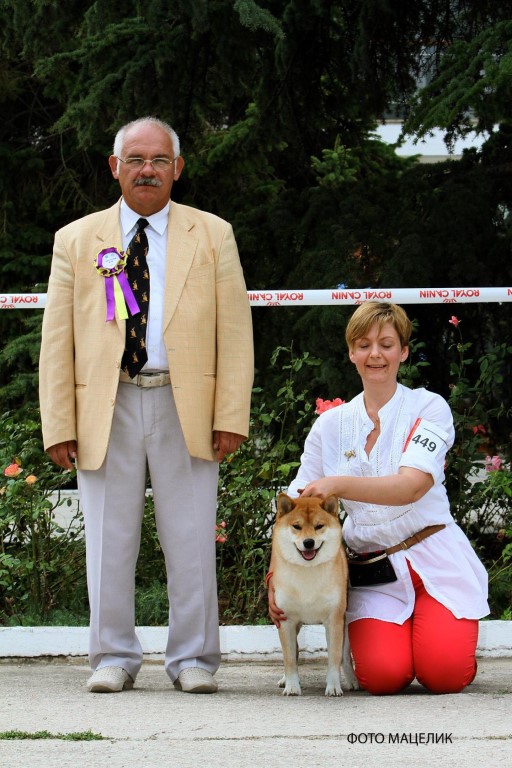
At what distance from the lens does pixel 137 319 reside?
12.5 feet

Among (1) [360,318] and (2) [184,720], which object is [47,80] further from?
(2) [184,720]

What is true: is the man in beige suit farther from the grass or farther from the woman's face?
the grass

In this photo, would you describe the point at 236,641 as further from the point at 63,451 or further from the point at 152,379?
the point at 152,379

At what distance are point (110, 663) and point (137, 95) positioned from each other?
12.8 ft

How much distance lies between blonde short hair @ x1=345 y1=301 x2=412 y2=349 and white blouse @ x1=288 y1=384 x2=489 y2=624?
9.1 inches

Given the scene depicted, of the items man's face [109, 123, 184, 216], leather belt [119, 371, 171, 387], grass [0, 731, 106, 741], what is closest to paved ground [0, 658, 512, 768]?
Result: grass [0, 731, 106, 741]

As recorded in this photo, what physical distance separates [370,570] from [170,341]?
1.11 meters

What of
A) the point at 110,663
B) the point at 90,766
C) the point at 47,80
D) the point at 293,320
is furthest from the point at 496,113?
the point at 47,80

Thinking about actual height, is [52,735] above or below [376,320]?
below

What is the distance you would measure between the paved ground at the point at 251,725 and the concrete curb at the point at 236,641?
385 mm

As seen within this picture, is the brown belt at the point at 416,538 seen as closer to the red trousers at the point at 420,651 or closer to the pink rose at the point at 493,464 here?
the red trousers at the point at 420,651

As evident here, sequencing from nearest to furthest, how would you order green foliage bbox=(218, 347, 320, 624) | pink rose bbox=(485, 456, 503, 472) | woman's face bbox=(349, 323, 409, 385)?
woman's face bbox=(349, 323, 409, 385), green foliage bbox=(218, 347, 320, 624), pink rose bbox=(485, 456, 503, 472)

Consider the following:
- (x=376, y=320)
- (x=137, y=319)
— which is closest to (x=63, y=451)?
(x=137, y=319)

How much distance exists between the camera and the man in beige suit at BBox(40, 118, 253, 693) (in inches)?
150
